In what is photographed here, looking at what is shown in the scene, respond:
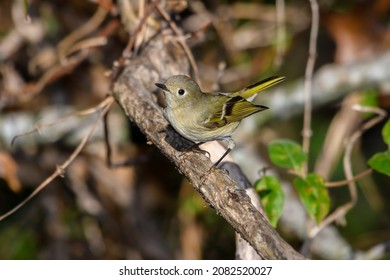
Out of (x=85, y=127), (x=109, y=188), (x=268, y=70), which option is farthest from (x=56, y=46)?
(x=268, y=70)

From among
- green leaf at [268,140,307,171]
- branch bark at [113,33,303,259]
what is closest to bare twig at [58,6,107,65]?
branch bark at [113,33,303,259]

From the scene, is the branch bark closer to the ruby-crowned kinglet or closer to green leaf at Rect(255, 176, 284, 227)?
the ruby-crowned kinglet

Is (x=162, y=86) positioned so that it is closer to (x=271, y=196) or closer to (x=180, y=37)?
(x=180, y=37)

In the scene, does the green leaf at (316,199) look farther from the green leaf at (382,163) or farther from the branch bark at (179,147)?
the branch bark at (179,147)

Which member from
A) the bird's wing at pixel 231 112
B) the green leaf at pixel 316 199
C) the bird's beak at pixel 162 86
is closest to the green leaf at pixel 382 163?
the green leaf at pixel 316 199

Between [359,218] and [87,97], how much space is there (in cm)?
258

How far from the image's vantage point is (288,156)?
3.17 metres

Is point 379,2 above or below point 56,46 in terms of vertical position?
below

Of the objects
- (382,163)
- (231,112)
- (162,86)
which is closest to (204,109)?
(231,112)

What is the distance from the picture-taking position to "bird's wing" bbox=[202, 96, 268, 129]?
3402mm
